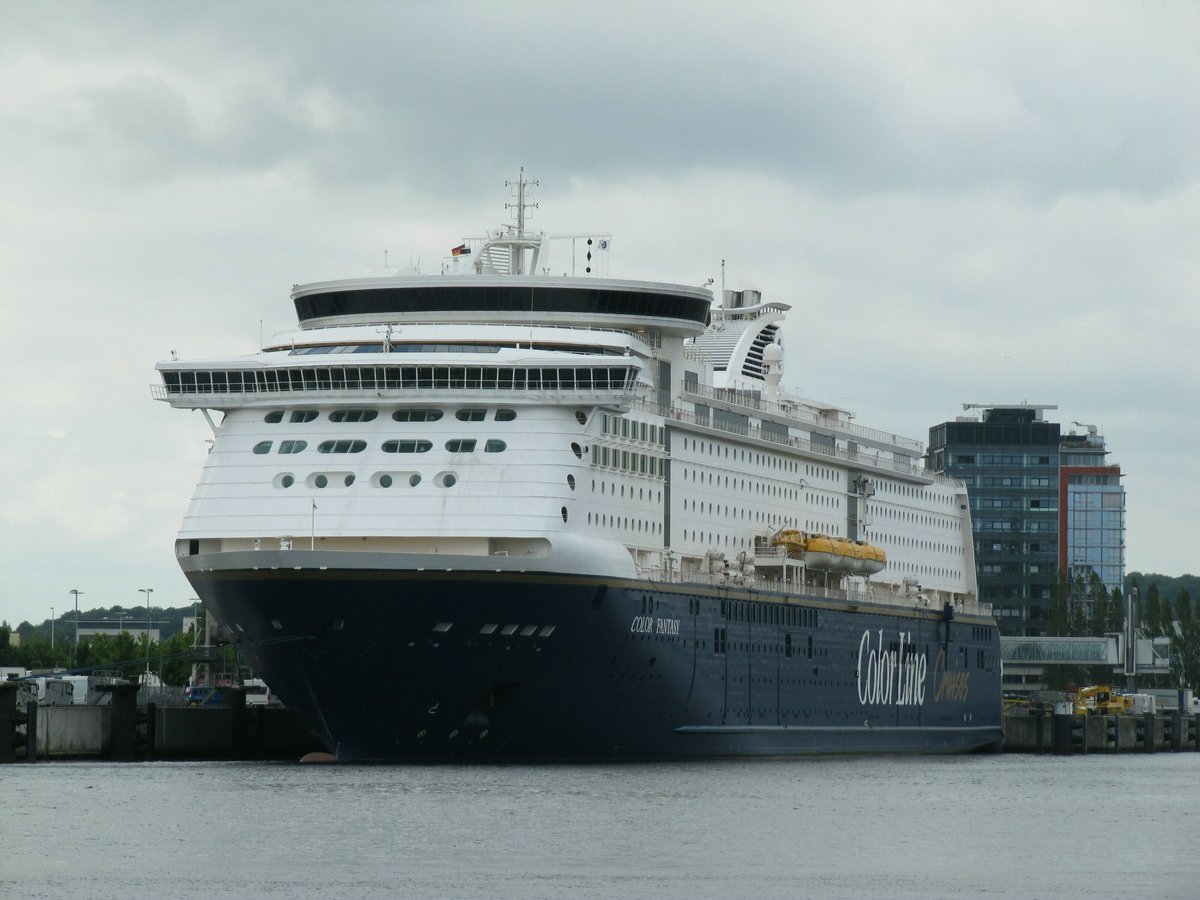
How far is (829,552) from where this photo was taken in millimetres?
60719

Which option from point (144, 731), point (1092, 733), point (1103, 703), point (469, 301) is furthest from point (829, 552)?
point (1103, 703)

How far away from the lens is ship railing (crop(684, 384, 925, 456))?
57906 millimetres

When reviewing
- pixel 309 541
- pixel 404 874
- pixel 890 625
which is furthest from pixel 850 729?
pixel 404 874

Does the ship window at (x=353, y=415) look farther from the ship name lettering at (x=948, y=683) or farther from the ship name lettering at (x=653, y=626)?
the ship name lettering at (x=948, y=683)

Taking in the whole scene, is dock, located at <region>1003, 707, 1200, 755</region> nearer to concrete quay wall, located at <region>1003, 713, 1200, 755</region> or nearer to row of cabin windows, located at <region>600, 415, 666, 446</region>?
concrete quay wall, located at <region>1003, 713, 1200, 755</region>

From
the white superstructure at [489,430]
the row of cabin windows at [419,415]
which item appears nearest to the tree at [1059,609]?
the white superstructure at [489,430]

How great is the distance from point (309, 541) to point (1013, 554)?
10024cm

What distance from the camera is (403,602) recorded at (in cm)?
4478

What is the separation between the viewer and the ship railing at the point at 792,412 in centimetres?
5791

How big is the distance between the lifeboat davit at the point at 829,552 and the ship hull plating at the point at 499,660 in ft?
15.0

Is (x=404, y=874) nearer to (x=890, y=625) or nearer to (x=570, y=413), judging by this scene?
(x=570, y=413)

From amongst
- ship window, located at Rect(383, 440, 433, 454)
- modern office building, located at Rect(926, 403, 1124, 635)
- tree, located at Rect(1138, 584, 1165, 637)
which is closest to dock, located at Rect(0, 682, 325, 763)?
ship window, located at Rect(383, 440, 433, 454)

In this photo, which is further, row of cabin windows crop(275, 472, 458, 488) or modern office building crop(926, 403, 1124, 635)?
modern office building crop(926, 403, 1124, 635)

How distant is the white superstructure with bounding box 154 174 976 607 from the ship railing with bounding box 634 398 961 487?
0.13 meters
